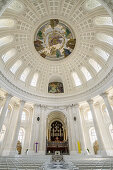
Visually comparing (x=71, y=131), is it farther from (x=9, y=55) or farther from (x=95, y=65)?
(x=9, y=55)

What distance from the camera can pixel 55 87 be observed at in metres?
22.8

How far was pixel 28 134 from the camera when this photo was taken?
18250mm

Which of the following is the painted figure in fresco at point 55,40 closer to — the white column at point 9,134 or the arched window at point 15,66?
the arched window at point 15,66

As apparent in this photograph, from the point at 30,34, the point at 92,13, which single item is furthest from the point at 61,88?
the point at 92,13

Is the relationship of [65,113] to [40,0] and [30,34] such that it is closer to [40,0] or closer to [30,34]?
[30,34]

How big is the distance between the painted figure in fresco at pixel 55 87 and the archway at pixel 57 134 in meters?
4.65

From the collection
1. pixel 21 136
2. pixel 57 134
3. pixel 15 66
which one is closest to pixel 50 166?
pixel 21 136

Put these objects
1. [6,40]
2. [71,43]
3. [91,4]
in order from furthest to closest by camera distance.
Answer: [71,43], [6,40], [91,4]

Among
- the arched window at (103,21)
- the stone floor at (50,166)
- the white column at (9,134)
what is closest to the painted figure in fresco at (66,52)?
the arched window at (103,21)

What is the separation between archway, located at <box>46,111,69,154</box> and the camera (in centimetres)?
1799

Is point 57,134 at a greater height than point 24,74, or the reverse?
point 24,74

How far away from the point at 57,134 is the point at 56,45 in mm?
18183

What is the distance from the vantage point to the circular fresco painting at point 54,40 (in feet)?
56.2

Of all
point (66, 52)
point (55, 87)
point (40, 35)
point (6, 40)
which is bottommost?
point (55, 87)
